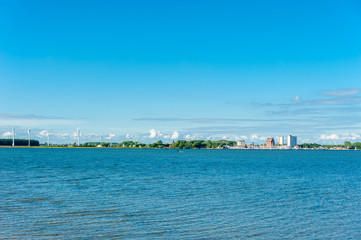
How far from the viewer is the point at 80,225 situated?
755 inches

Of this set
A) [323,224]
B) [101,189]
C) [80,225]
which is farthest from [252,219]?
[101,189]

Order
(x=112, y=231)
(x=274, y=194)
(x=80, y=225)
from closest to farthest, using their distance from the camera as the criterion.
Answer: (x=112, y=231) < (x=80, y=225) < (x=274, y=194)

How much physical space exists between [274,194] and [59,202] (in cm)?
1891

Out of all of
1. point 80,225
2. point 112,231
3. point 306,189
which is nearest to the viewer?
point 112,231

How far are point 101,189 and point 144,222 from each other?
1482cm

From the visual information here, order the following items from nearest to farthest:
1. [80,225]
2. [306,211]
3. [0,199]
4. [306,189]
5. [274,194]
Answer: [80,225] < [306,211] < [0,199] < [274,194] < [306,189]

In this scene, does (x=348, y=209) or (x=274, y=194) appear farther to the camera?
(x=274, y=194)

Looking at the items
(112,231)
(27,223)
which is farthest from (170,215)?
(27,223)

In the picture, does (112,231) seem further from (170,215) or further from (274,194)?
(274,194)

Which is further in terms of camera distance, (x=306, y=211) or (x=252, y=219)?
(x=306, y=211)

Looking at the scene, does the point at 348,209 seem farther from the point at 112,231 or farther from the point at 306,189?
the point at 112,231

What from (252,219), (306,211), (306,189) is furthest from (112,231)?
(306,189)

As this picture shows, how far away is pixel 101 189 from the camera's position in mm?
33688

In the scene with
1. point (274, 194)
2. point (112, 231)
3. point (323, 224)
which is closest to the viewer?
point (112, 231)
